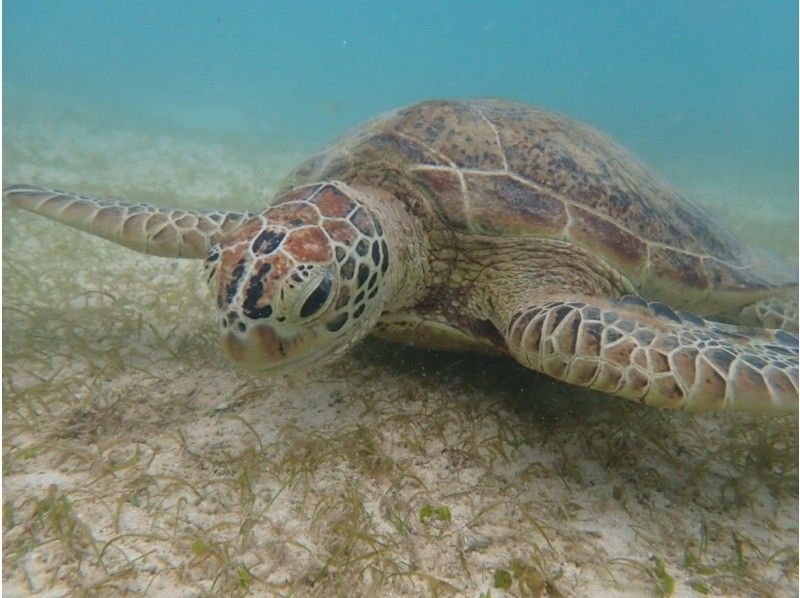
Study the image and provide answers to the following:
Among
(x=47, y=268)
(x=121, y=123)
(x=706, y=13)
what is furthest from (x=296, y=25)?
(x=47, y=268)

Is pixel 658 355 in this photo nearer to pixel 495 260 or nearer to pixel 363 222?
pixel 495 260

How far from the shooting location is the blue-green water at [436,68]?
69.6 feet

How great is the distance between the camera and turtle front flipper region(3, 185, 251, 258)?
2.78 meters

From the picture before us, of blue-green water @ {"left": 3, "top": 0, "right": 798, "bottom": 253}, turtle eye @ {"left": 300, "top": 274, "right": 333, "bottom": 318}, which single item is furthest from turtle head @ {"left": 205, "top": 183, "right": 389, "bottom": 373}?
blue-green water @ {"left": 3, "top": 0, "right": 798, "bottom": 253}

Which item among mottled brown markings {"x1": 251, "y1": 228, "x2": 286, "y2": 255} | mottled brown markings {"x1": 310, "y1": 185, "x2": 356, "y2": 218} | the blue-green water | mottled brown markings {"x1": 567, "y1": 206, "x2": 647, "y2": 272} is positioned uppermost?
the blue-green water

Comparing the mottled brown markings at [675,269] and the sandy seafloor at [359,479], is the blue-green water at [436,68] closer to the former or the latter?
the mottled brown markings at [675,269]

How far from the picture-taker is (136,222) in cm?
281

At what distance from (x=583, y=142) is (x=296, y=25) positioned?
115429mm

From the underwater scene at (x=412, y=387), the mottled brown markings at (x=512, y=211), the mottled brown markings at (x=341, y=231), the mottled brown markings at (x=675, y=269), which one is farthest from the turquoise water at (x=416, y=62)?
the mottled brown markings at (x=675, y=269)

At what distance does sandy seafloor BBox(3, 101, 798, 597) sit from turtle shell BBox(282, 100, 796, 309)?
771 mm

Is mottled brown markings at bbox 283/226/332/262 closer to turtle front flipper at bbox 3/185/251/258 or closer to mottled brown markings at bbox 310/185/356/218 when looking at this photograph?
mottled brown markings at bbox 310/185/356/218

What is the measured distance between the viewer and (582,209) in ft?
7.83

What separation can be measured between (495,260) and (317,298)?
1.14 m

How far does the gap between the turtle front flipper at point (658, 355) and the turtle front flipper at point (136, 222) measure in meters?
1.98
